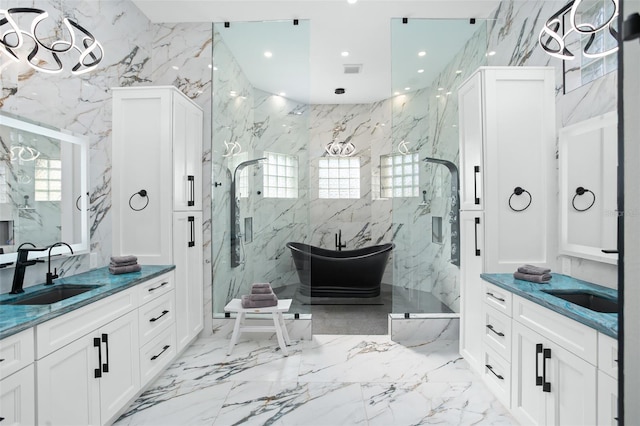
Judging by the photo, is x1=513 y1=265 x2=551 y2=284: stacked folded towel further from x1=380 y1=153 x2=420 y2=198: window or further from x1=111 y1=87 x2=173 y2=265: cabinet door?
x1=111 y1=87 x2=173 y2=265: cabinet door

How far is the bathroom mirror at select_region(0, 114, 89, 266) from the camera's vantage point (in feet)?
6.46

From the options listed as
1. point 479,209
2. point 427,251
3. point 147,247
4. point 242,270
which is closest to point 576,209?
point 479,209

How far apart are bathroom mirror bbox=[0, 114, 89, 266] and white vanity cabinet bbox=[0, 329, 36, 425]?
812 millimetres

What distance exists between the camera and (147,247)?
9.56 feet

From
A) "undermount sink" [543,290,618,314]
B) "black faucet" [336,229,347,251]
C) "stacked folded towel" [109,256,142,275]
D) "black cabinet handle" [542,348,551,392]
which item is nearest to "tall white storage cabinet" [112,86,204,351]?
"stacked folded towel" [109,256,142,275]

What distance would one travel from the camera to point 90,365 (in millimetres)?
1846

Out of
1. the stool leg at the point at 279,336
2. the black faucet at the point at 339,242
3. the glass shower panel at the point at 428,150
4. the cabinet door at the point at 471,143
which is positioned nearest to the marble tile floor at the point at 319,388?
the stool leg at the point at 279,336

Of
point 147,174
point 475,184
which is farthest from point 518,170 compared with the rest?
point 147,174

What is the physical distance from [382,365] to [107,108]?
10.2 feet

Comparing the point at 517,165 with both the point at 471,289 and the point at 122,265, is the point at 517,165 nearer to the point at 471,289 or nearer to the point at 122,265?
the point at 471,289

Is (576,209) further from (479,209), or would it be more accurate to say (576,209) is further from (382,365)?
(382,365)

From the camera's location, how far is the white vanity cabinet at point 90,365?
1.55 m

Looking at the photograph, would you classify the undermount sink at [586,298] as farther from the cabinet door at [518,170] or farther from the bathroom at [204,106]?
the cabinet door at [518,170]

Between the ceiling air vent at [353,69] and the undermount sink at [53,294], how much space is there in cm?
385
